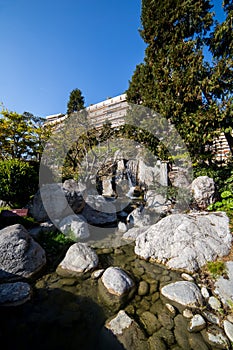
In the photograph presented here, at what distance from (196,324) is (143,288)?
1038 millimetres

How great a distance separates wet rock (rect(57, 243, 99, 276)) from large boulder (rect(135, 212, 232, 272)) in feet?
4.48

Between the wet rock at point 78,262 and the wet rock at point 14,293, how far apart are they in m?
0.75

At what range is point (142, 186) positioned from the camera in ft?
33.7

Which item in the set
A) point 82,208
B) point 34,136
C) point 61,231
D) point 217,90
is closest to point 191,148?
point 217,90

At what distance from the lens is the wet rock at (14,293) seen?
2.59m

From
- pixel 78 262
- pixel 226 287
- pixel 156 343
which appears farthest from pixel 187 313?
pixel 78 262

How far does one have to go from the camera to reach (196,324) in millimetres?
2189

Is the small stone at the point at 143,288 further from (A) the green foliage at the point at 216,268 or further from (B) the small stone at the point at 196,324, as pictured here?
(A) the green foliage at the point at 216,268

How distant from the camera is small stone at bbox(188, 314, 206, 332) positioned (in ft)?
7.07

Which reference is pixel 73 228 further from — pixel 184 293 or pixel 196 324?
pixel 196 324

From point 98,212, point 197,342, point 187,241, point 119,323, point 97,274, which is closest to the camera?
point 197,342

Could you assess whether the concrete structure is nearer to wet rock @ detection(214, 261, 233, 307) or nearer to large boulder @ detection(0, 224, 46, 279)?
large boulder @ detection(0, 224, 46, 279)

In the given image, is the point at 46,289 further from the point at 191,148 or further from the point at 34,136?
the point at 34,136

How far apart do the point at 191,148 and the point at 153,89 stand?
372cm
